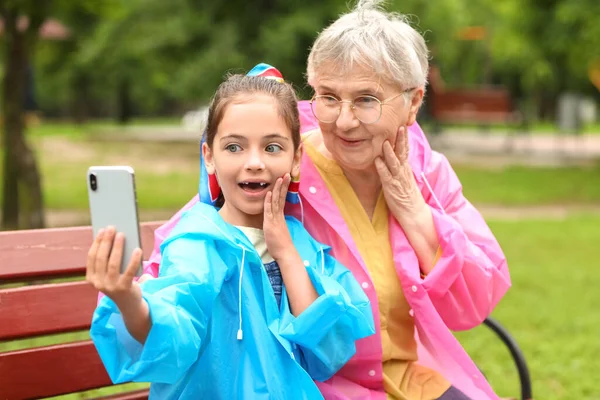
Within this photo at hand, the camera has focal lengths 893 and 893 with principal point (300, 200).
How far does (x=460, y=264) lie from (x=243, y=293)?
686mm

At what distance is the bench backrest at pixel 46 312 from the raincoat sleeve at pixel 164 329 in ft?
2.29

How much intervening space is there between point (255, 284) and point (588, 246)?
7.41m

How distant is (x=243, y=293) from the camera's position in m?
2.22

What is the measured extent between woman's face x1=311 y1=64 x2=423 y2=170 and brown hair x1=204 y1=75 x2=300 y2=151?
6.5 inches

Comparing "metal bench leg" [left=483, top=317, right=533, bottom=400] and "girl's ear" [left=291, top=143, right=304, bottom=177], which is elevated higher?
"girl's ear" [left=291, top=143, right=304, bottom=177]

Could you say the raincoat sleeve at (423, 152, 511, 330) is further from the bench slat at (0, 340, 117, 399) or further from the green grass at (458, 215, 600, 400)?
the green grass at (458, 215, 600, 400)

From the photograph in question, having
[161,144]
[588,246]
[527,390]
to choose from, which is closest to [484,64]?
[161,144]

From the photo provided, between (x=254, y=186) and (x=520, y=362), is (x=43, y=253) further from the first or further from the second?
(x=520, y=362)

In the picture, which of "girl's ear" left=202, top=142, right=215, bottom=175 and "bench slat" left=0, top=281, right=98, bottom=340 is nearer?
"girl's ear" left=202, top=142, right=215, bottom=175

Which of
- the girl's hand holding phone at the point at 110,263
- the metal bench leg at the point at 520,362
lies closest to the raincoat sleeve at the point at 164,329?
the girl's hand holding phone at the point at 110,263

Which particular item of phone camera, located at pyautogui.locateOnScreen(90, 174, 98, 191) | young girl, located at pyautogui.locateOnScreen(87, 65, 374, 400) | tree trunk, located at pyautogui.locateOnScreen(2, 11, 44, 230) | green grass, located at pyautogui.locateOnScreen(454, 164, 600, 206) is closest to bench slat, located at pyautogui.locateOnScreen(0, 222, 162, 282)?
young girl, located at pyautogui.locateOnScreen(87, 65, 374, 400)

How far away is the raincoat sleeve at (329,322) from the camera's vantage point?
7.22ft

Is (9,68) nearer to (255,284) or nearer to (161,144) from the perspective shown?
(255,284)

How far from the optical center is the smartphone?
1.76m
